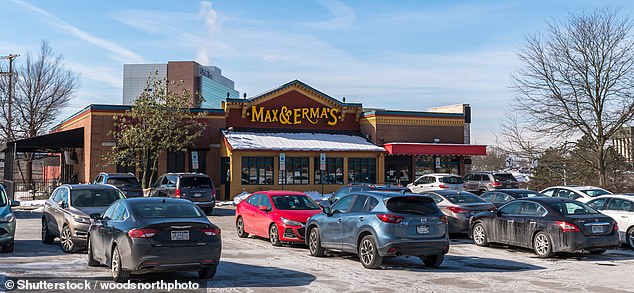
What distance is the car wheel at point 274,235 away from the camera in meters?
16.1

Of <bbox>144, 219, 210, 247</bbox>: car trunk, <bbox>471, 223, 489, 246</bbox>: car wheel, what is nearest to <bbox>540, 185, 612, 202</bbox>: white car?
<bbox>471, 223, 489, 246</bbox>: car wheel

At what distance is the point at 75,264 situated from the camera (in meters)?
12.2

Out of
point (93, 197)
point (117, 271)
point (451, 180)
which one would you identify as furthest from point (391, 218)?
point (451, 180)

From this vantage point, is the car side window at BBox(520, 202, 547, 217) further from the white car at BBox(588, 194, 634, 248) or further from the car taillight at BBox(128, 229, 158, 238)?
the car taillight at BBox(128, 229, 158, 238)

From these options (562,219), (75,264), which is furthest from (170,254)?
(562,219)

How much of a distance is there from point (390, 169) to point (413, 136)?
295 centimetres

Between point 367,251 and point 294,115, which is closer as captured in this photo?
point 367,251

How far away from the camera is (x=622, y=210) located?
17.0 m

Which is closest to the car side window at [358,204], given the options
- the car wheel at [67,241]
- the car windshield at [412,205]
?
the car windshield at [412,205]

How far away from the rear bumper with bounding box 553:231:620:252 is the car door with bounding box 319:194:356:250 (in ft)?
16.7

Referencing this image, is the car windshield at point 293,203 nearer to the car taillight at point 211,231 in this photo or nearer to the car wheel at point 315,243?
the car wheel at point 315,243

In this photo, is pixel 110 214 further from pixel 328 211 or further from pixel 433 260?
pixel 433 260

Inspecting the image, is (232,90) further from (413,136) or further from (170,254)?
(170,254)

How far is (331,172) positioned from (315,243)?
26.2m
